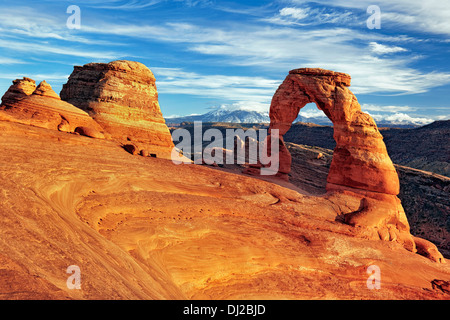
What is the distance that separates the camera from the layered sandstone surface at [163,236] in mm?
7082

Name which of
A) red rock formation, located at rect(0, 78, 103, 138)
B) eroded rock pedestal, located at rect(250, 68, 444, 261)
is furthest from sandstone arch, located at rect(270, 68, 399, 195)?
red rock formation, located at rect(0, 78, 103, 138)

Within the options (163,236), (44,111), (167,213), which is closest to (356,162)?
(167,213)

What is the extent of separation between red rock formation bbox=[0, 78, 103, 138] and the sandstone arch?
16029mm

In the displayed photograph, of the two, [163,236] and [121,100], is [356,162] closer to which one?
[163,236]

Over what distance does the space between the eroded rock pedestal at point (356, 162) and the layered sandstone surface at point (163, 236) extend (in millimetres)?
1902

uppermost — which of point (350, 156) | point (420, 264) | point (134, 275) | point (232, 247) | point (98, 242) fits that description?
point (350, 156)

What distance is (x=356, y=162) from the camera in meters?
22.5

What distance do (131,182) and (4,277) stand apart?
28.2 ft

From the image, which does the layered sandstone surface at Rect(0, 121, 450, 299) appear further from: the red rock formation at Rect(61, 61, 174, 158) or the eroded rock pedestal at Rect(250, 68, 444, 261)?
the red rock formation at Rect(61, 61, 174, 158)

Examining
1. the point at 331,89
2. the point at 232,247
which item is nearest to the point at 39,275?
the point at 232,247

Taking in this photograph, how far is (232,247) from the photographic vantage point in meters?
12.1

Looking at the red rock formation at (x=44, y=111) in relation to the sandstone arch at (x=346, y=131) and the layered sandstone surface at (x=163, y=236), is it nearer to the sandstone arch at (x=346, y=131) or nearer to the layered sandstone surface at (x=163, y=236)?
the layered sandstone surface at (x=163, y=236)

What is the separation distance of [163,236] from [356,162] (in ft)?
54.0

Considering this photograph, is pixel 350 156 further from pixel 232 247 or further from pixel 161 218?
pixel 161 218
